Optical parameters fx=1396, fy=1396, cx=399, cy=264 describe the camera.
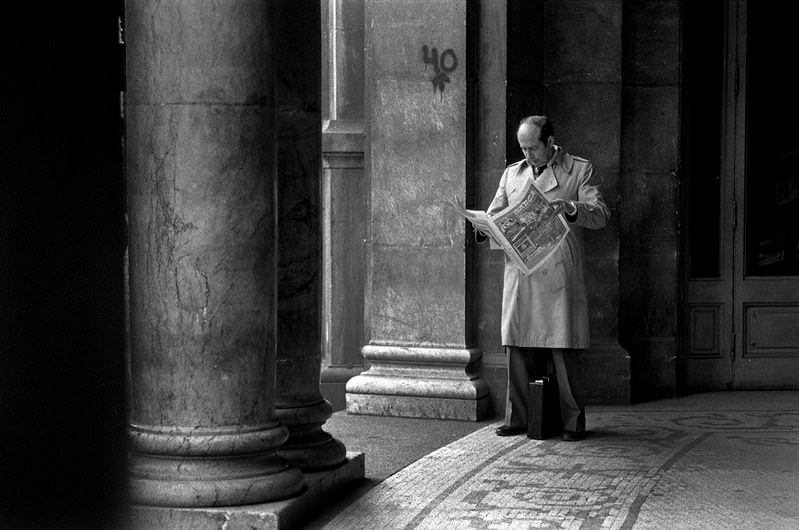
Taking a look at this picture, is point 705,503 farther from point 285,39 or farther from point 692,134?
point 692,134

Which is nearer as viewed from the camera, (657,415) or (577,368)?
(577,368)

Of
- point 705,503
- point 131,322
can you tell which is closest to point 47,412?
point 131,322

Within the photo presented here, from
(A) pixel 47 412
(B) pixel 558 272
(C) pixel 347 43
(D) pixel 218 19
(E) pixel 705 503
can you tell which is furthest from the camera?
(C) pixel 347 43

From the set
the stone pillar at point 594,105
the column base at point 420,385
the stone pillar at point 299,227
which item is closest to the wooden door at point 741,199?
the stone pillar at point 594,105

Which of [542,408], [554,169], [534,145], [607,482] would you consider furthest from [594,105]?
[607,482]

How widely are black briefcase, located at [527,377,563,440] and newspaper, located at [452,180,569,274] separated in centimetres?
71

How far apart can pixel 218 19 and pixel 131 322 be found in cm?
129

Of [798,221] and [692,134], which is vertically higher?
[692,134]

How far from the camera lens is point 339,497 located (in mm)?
6617

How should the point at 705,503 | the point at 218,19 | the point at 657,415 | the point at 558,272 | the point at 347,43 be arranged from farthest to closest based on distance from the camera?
the point at 347,43 → the point at 657,415 → the point at 558,272 → the point at 705,503 → the point at 218,19

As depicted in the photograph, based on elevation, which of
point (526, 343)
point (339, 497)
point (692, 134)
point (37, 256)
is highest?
point (692, 134)

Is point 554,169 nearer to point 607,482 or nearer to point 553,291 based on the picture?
point 553,291

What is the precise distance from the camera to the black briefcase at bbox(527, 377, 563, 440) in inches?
327

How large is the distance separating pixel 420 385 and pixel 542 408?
52.9 inches
